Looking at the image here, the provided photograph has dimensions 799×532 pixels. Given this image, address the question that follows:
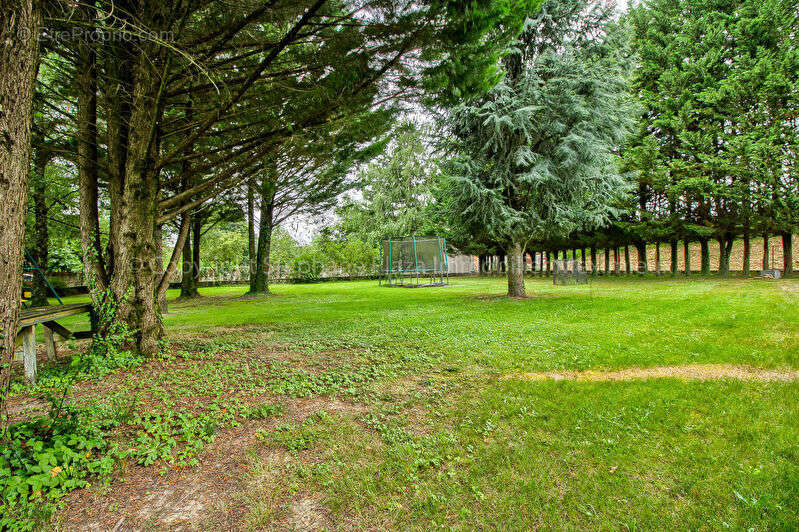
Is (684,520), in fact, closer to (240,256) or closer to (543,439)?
(543,439)

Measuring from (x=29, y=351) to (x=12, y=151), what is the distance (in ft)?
9.32

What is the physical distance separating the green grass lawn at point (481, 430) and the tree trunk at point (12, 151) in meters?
1.04

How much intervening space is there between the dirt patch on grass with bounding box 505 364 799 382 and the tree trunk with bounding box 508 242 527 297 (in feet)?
23.7

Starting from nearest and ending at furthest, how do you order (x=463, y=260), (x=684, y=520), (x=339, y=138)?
(x=684, y=520)
(x=339, y=138)
(x=463, y=260)

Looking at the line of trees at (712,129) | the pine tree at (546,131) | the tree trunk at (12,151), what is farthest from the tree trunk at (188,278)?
the tree trunk at (12,151)

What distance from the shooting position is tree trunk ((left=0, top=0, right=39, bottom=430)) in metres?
2.04

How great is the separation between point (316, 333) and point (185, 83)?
4.36m

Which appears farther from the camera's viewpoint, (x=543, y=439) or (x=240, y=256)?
(x=240, y=256)

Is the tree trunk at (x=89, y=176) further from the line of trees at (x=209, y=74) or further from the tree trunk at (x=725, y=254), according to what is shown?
the tree trunk at (x=725, y=254)

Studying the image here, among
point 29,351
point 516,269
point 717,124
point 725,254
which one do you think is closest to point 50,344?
point 29,351

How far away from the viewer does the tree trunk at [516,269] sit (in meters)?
11.1

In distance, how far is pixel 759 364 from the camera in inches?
156

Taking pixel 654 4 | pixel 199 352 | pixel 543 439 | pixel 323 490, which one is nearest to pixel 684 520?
pixel 543 439

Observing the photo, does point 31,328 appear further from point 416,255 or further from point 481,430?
point 416,255
